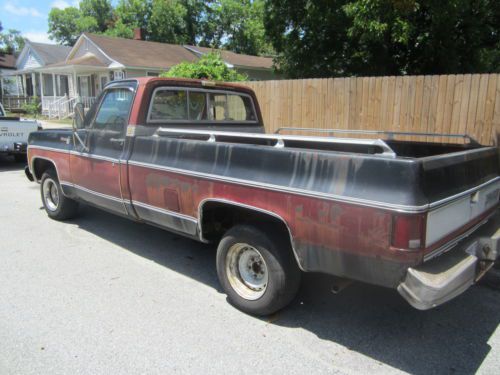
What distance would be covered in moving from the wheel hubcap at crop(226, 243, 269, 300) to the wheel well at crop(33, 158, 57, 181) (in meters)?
3.78

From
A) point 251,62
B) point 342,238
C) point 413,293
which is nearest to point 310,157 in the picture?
point 342,238

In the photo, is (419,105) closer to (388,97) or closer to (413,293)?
(388,97)

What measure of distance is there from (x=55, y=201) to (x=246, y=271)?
390cm

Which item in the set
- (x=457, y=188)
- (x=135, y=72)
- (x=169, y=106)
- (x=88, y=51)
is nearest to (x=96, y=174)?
(x=169, y=106)

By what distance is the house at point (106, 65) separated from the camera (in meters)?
25.8

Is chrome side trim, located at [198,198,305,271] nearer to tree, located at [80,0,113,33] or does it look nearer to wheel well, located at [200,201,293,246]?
wheel well, located at [200,201,293,246]

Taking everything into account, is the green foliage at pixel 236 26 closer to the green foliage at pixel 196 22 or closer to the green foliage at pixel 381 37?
the green foliage at pixel 196 22

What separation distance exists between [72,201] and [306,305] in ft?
12.9

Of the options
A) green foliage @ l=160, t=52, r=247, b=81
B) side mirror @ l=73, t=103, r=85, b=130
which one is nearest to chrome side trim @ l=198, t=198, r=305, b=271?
side mirror @ l=73, t=103, r=85, b=130

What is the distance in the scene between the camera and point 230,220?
4105 mm

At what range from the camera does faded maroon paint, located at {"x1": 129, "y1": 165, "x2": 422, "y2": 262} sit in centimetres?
272

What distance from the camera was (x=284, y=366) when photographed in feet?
9.89

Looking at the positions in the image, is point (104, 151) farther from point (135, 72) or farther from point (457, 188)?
point (135, 72)

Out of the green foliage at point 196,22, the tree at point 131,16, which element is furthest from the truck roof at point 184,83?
the tree at point 131,16
